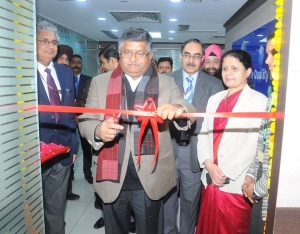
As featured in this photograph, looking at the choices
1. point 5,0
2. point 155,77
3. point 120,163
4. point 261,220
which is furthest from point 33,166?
point 261,220

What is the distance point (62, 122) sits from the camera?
2.27m

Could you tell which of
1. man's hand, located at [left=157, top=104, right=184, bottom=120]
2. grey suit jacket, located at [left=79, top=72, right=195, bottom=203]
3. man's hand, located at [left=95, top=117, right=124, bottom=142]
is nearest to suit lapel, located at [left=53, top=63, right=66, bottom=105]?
grey suit jacket, located at [left=79, top=72, right=195, bottom=203]

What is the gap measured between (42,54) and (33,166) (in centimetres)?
135

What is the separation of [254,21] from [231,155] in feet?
13.2

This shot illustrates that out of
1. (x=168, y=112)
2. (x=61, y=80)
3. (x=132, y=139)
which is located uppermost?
(x=61, y=80)

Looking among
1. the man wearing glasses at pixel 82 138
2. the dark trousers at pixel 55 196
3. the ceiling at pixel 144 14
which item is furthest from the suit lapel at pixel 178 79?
the ceiling at pixel 144 14

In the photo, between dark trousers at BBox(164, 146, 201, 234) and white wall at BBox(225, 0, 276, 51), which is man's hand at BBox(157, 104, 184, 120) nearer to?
dark trousers at BBox(164, 146, 201, 234)

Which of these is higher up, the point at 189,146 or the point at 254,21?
the point at 254,21

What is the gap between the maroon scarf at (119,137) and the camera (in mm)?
1668

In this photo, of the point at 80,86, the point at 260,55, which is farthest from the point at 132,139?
the point at 260,55

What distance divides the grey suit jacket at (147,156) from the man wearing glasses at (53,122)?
57 centimetres

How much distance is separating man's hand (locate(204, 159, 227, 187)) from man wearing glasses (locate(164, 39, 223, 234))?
14.7 inches

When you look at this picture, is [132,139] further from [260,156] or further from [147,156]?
[260,156]

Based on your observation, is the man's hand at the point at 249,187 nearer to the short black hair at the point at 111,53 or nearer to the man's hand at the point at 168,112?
the man's hand at the point at 168,112
